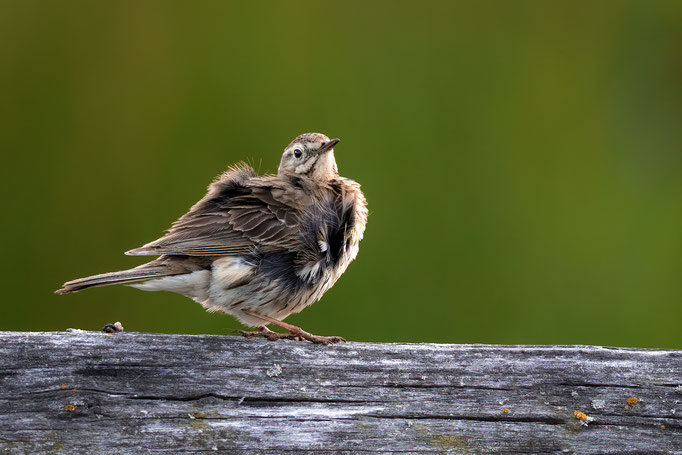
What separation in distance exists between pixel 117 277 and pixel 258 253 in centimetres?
79

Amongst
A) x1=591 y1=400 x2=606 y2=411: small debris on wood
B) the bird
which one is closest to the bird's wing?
the bird

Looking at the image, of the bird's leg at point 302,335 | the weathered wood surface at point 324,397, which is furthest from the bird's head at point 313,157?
the weathered wood surface at point 324,397

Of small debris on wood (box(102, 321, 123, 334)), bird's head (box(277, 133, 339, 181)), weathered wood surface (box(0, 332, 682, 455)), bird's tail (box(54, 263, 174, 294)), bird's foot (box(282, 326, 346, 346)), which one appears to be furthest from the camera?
bird's head (box(277, 133, 339, 181))

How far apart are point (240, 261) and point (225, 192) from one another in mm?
583

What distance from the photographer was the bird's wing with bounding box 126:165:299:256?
4.27m

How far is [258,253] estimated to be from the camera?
430 centimetres

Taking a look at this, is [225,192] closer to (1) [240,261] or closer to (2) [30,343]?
(1) [240,261]

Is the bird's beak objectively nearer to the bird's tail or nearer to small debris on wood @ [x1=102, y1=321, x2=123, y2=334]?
the bird's tail

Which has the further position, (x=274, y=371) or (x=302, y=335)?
(x=302, y=335)

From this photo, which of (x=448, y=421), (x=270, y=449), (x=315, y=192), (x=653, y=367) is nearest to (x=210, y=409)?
(x=270, y=449)

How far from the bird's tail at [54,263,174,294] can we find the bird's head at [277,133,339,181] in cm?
130

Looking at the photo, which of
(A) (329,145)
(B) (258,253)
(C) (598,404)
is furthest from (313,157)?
(C) (598,404)

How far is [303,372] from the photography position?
2699 mm

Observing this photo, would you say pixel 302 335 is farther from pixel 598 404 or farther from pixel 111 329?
pixel 598 404
